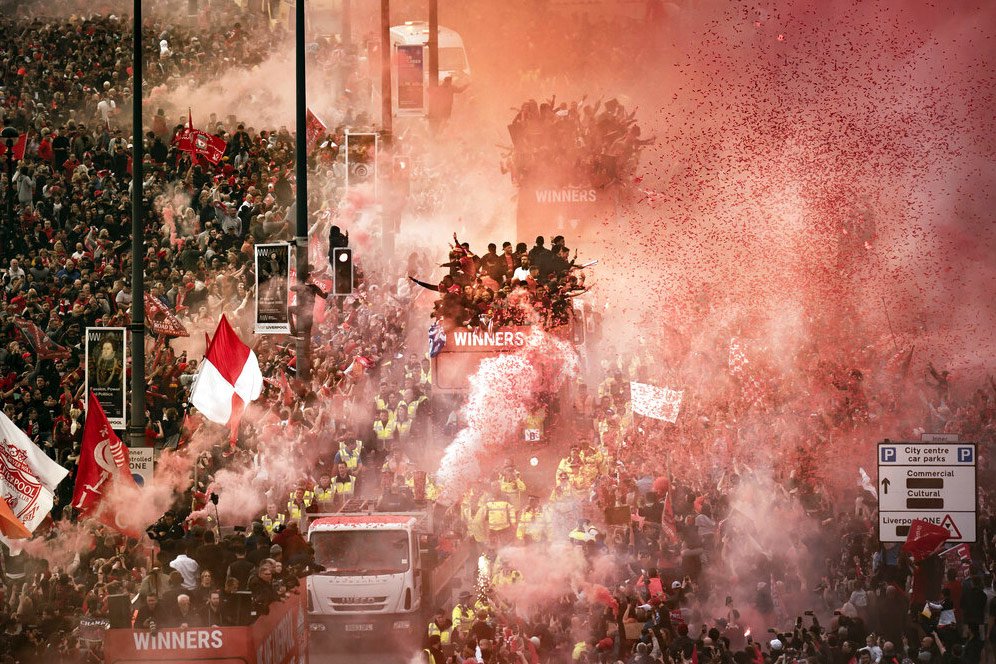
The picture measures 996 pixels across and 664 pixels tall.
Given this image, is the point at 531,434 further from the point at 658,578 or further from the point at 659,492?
the point at 658,578

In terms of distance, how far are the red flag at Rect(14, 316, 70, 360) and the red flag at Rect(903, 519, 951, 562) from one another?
42.0ft

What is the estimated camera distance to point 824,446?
2447 centimetres

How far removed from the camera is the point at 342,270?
17.9m

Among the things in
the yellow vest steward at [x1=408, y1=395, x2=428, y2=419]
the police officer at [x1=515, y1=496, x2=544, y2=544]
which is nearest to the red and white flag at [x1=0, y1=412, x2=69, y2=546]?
the police officer at [x1=515, y1=496, x2=544, y2=544]

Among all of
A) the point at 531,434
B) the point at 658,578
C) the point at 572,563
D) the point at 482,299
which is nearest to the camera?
the point at 658,578

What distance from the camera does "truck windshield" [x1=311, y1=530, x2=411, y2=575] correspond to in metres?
17.8

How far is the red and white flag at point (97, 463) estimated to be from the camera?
17.4 m

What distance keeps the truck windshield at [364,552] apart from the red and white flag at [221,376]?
2.11 m

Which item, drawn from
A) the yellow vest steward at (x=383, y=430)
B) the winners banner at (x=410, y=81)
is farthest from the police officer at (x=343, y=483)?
the winners banner at (x=410, y=81)

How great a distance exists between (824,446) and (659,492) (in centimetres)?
501

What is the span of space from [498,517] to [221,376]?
5173mm

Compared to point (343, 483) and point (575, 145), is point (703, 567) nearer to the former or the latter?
point (343, 483)

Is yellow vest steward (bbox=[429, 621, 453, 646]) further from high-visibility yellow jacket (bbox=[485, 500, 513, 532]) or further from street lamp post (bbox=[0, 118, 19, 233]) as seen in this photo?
street lamp post (bbox=[0, 118, 19, 233])

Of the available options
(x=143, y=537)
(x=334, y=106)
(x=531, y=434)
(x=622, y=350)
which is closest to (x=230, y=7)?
(x=334, y=106)
